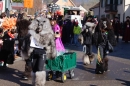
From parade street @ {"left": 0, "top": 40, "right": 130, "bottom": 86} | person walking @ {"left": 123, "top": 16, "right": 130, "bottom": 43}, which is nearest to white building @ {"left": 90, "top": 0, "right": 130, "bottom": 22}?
person walking @ {"left": 123, "top": 16, "right": 130, "bottom": 43}

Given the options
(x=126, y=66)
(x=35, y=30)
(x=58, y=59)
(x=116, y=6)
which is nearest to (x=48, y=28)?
(x=35, y=30)

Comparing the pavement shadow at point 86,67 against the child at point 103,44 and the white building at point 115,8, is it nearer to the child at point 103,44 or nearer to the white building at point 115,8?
the child at point 103,44

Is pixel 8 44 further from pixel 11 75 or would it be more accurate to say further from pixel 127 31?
pixel 127 31

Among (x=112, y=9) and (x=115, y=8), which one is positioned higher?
(x=115, y=8)

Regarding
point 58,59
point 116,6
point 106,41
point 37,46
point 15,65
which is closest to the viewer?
point 37,46

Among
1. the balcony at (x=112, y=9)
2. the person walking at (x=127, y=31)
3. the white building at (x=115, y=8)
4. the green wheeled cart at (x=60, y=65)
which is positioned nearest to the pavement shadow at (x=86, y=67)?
the green wheeled cart at (x=60, y=65)

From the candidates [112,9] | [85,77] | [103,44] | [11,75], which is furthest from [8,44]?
[112,9]

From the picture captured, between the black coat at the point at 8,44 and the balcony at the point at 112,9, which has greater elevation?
the balcony at the point at 112,9

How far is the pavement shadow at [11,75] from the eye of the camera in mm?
9352

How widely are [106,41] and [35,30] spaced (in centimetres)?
312

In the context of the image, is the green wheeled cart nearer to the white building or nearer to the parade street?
the parade street

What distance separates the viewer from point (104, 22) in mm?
10742

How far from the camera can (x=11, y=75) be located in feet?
33.5

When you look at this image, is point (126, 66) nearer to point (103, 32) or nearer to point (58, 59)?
point (103, 32)
